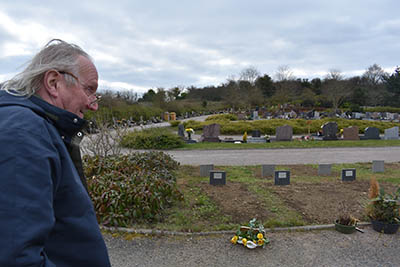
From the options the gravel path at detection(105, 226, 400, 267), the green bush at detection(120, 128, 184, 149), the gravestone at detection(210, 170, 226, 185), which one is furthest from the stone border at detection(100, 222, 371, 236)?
the green bush at detection(120, 128, 184, 149)

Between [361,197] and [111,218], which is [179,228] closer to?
[111,218]

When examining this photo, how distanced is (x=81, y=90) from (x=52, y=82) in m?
0.12

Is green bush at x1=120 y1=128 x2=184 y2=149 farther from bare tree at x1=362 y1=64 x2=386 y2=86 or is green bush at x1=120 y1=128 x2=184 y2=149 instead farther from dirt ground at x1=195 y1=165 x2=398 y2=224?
bare tree at x1=362 y1=64 x2=386 y2=86

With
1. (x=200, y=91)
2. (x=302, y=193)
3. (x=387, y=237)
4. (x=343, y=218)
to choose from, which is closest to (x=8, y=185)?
(x=343, y=218)

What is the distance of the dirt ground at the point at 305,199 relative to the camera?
17.0 ft

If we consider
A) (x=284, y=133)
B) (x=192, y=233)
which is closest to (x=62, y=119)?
(x=192, y=233)

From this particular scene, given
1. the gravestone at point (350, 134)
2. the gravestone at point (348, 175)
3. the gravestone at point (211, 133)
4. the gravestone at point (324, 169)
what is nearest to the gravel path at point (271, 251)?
the gravestone at point (348, 175)

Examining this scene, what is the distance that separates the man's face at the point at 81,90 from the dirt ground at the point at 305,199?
4.07 m

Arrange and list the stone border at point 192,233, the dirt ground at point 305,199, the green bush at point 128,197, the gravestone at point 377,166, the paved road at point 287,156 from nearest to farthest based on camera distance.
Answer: the stone border at point 192,233
the green bush at point 128,197
the dirt ground at point 305,199
the gravestone at point 377,166
the paved road at point 287,156

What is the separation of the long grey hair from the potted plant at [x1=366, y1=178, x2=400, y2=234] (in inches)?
195

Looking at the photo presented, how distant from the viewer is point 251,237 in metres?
4.02

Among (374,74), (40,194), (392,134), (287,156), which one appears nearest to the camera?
(40,194)

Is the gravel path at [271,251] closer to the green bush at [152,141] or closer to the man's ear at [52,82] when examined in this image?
the man's ear at [52,82]

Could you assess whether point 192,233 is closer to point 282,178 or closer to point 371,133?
point 282,178
